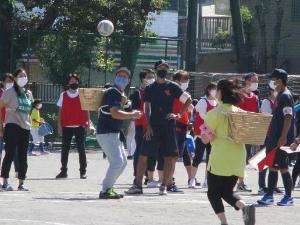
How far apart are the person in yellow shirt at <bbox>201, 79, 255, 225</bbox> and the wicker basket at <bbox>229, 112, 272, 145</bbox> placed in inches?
2.9

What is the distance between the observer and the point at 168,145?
1538 cm

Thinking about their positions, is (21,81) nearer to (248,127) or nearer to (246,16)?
(248,127)

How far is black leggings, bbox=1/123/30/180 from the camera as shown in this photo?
15.5m

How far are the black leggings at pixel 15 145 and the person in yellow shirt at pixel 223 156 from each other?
488 centimetres

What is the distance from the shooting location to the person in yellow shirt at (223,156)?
1128cm

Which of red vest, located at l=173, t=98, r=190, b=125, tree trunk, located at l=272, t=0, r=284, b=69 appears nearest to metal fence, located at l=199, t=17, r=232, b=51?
tree trunk, located at l=272, t=0, r=284, b=69

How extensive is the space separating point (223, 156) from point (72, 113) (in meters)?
8.07

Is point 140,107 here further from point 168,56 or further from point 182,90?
point 168,56

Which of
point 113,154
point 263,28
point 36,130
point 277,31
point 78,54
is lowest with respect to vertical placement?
point 36,130

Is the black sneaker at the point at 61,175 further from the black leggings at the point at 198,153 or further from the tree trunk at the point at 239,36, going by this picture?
the tree trunk at the point at 239,36

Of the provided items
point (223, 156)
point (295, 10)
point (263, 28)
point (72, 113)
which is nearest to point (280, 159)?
point (223, 156)

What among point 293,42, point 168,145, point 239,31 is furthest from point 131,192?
point 293,42

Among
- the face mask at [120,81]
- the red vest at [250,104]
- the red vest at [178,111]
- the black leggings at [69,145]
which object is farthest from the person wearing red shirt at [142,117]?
the face mask at [120,81]

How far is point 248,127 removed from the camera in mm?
11648
